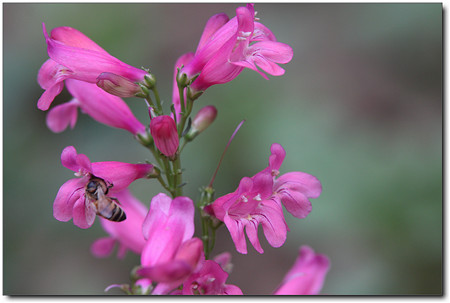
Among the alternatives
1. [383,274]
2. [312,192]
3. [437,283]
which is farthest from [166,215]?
[383,274]

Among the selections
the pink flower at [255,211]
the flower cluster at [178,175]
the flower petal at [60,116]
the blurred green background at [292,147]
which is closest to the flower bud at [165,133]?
the flower cluster at [178,175]

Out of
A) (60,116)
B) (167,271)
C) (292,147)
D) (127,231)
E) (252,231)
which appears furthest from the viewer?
(292,147)

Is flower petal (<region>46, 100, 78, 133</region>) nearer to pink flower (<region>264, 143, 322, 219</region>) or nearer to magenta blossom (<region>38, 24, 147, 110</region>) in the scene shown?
magenta blossom (<region>38, 24, 147, 110</region>)

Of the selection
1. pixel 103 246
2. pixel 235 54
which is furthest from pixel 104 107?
pixel 103 246

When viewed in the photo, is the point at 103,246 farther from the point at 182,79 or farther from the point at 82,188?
the point at 182,79

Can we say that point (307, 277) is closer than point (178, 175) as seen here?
No

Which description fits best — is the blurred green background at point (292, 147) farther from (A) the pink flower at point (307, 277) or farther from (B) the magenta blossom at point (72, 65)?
(B) the magenta blossom at point (72, 65)

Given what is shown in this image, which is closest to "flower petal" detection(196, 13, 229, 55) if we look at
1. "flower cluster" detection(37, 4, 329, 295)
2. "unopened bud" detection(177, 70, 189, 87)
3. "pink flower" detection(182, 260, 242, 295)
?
"flower cluster" detection(37, 4, 329, 295)
